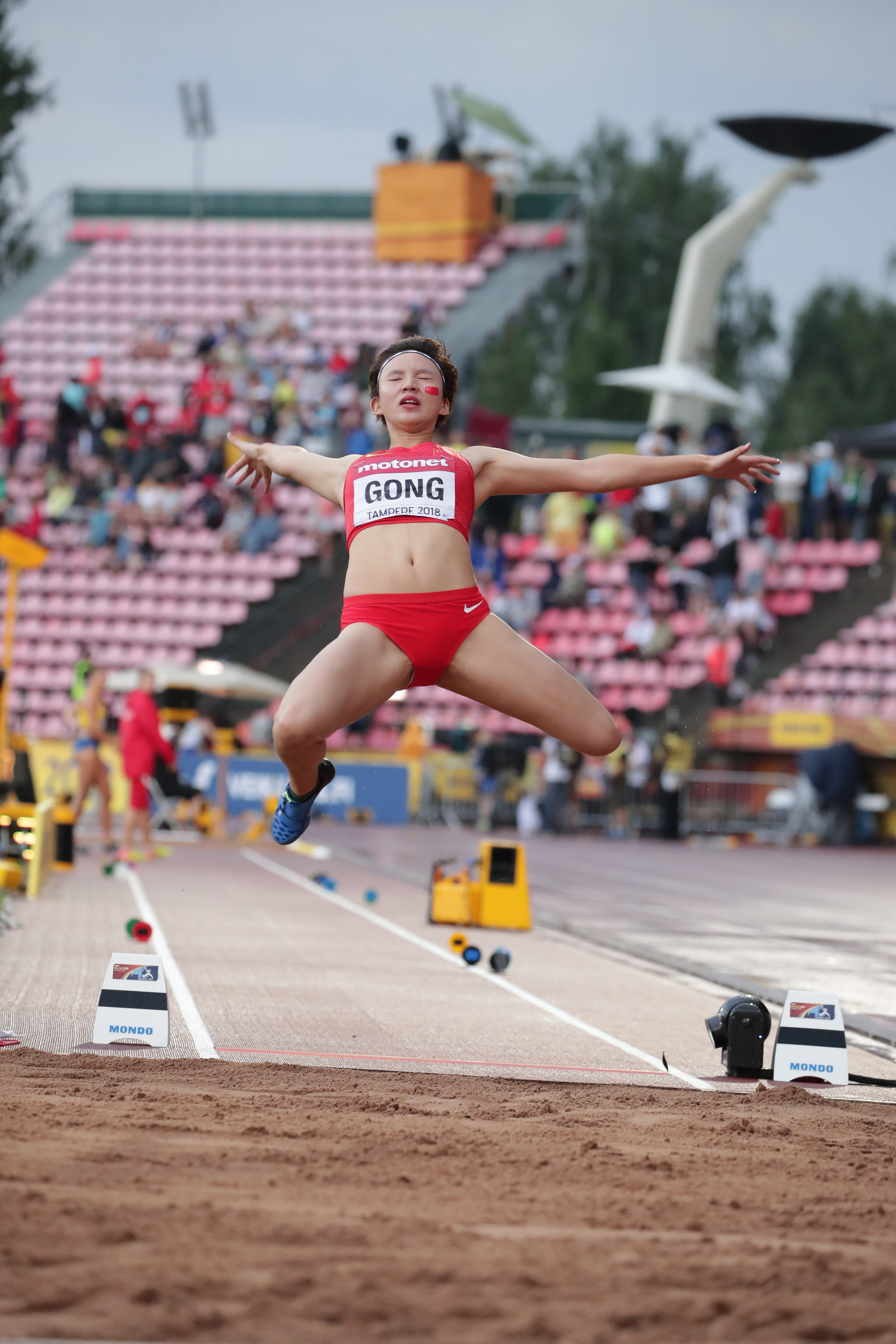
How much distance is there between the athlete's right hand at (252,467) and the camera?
277 inches

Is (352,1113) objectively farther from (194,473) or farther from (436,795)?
(194,473)

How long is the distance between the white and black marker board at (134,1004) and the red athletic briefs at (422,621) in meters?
1.63

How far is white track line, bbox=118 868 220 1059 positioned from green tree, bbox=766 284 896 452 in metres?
47.5

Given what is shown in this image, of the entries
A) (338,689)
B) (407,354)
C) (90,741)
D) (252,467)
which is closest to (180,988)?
(252,467)

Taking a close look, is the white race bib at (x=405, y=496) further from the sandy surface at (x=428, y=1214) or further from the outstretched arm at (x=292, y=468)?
the sandy surface at (x=428, y=1214)

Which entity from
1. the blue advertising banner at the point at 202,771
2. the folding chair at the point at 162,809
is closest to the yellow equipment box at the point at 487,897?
the folding chair at the point at 162,809

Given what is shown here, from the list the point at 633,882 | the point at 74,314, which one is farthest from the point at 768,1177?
the point at 74,314

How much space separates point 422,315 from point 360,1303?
34565 millimetres

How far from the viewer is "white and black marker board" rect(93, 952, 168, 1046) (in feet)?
22.1

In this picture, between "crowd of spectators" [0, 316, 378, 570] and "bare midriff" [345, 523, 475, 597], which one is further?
"crowd of spectators" [0, 316, 378, 570]

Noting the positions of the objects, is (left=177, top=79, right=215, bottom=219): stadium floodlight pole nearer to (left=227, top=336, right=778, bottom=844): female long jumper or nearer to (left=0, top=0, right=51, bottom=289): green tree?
(left=0, top=0, right=51, bottom=289): green tree

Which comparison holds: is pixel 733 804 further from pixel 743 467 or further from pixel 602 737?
pixel 602 737

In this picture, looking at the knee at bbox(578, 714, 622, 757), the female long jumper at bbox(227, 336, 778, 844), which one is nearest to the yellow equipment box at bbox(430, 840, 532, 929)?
the female long jumper at bbox(227, 336, 778, 844)

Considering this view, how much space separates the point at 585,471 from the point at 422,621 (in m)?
0.93
